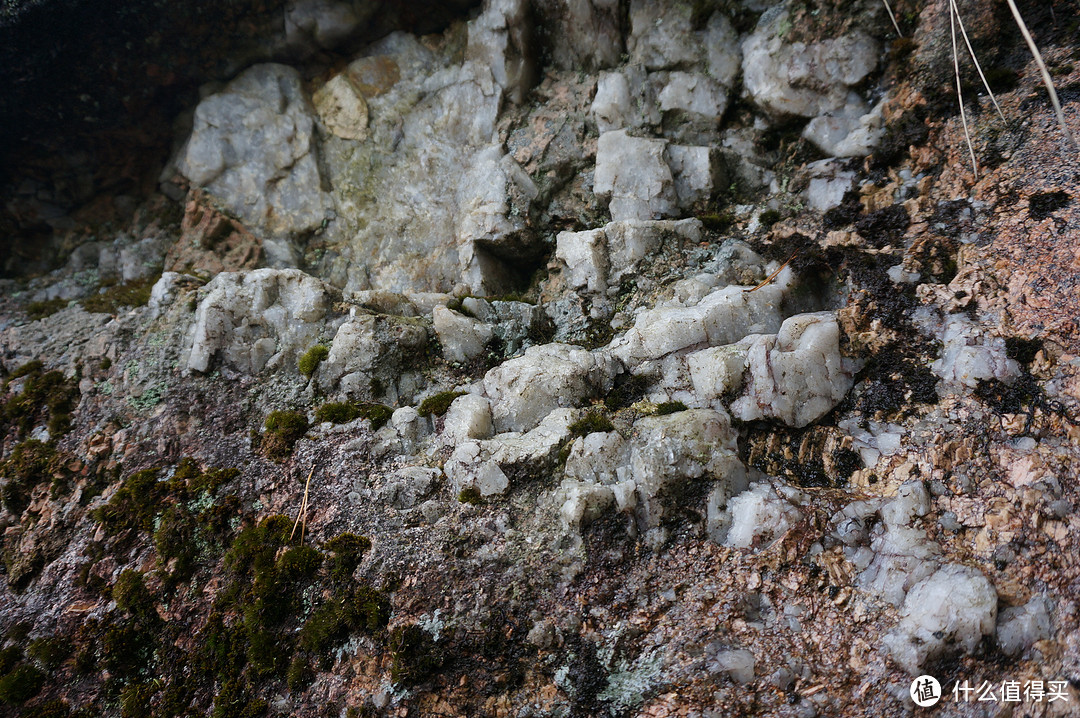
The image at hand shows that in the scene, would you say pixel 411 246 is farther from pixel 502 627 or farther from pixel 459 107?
pixel 502 627

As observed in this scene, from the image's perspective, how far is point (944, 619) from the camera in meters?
3.00

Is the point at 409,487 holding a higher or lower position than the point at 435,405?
lower

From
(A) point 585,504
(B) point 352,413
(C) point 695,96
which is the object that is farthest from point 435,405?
(C) point 695,96

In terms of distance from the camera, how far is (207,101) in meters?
7.01

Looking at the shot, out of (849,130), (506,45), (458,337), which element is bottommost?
(458,337)

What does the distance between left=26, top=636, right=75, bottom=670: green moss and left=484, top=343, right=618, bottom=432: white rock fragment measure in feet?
12.0

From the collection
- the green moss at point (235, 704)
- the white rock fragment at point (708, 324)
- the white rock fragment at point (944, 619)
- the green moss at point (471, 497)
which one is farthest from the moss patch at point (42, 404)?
the white rock fragment at point (944, 619)

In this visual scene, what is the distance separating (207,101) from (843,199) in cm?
789

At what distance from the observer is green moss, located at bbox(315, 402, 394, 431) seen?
4.56 metres

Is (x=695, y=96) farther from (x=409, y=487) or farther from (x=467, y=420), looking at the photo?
(x=409, y=487)

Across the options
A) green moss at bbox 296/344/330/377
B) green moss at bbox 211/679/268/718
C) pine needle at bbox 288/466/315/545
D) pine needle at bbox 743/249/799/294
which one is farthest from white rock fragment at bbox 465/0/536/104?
green moss at bbox 211/679/268/718

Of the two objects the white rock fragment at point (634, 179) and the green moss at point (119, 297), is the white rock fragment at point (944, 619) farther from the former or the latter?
the green moss at point (119, 297)

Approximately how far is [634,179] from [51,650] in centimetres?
650

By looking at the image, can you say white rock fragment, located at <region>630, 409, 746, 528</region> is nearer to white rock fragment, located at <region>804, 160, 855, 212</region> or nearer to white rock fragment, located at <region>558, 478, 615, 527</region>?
white rock fragment, located at <region>558, 478, 615, 527</region>
